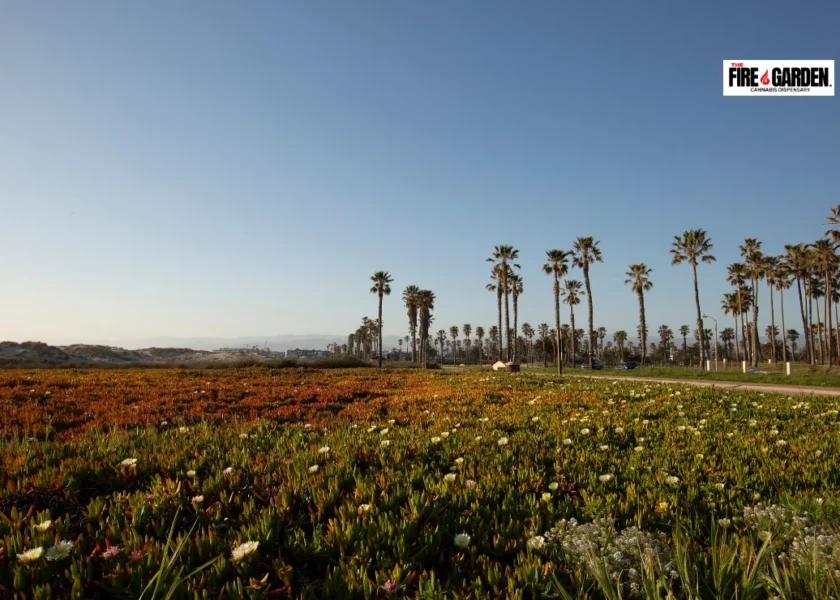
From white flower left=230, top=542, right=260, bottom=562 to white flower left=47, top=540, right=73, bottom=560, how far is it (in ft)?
3.26

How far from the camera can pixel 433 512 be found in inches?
132

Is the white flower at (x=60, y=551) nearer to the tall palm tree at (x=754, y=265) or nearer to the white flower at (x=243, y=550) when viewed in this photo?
the white flower at (x=243, y=550)

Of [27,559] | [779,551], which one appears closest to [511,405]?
[779,551]

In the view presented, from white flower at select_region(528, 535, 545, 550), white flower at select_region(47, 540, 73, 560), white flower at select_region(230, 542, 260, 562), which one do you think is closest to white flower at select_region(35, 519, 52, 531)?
white flower at select_region(47, 540, 73, 560)

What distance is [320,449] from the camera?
509 centimetres

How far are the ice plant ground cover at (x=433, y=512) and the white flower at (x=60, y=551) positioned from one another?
0.10ft

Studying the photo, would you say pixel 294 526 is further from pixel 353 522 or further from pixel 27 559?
pixel 27 559

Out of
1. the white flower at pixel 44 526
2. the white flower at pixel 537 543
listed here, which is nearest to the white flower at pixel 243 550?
the white flower at pixel 44 526

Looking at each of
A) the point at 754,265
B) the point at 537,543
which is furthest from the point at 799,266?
the point at 537,543

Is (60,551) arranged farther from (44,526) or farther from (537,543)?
(537,543)

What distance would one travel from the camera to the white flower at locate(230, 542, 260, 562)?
2697mm

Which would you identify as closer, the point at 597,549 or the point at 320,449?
the point at 597,549

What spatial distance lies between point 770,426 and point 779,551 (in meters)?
5.49

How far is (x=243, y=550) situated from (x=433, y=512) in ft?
4.47
